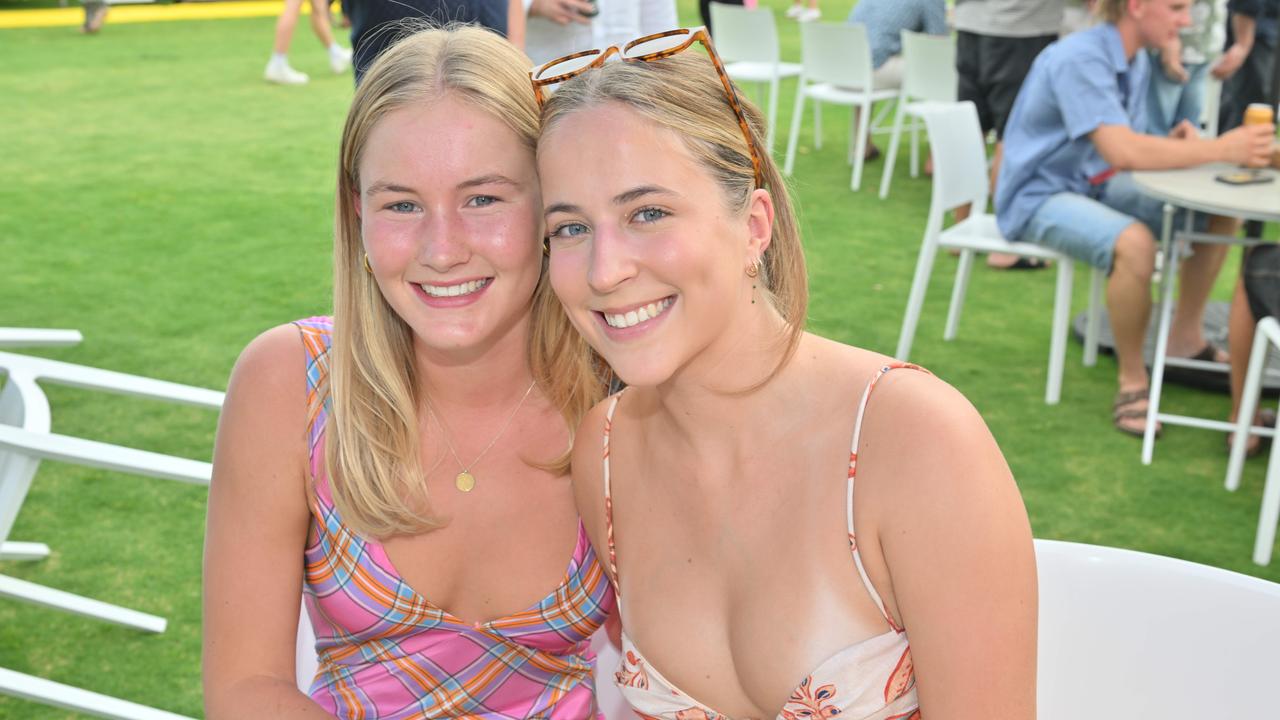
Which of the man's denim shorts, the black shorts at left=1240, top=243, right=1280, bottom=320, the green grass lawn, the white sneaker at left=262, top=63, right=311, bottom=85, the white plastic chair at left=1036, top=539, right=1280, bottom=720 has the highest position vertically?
the white plastic chair at left=1036, top=539, right=1280, bottom=720

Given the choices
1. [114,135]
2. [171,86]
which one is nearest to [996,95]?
[114,135]

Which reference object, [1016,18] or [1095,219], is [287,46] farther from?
[1095,219]

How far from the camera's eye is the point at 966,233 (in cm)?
559

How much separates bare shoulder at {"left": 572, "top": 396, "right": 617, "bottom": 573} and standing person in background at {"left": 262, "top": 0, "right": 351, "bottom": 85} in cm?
1103

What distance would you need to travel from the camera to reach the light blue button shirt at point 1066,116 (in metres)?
5.14

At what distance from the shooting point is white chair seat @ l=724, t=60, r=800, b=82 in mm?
9258

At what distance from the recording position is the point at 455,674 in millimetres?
1992

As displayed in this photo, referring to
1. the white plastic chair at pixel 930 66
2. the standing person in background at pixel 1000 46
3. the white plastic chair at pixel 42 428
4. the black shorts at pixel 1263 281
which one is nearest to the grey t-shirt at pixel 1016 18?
the standing person in background at pixel 1000 46

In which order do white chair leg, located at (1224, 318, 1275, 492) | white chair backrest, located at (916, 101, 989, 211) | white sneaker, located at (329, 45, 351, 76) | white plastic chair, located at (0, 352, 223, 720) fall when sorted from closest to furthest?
white plastic chair, located at (0, 352, 223, 720) < white chair leg, located at (1224, 318, 1275, 492) < white chair backrest, located at (916, 101, 989, 211) < white sneaker, located at (329, 45, 351, 76)

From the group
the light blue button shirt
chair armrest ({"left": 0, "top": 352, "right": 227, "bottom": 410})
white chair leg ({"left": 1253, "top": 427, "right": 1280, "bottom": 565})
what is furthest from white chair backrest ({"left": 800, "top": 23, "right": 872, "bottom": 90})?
chair armrest ({"left": 0, "top": 352, "right": 227, "bottom": 410})

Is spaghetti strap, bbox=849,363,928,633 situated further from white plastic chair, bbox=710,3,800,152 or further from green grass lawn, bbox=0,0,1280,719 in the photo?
white plastic chair, bbox=710,3,800,152

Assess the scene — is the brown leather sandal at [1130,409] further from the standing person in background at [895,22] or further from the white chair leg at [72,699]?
the standing person in background at [895,22]

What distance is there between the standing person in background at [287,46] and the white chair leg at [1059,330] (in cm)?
885

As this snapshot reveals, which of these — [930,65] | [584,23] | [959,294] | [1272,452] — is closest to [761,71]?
[930,65]
